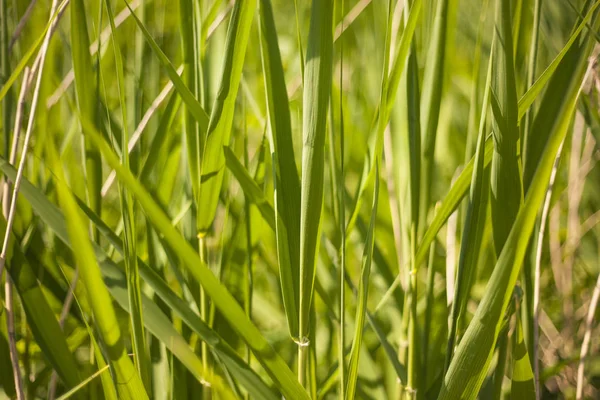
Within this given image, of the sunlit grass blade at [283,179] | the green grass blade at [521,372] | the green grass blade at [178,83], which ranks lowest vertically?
the green grass blade at [521,372]

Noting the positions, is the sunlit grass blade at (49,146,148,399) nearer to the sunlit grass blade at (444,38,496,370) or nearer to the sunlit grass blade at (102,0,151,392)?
the sunlit grass blade at (102,0,151,392)

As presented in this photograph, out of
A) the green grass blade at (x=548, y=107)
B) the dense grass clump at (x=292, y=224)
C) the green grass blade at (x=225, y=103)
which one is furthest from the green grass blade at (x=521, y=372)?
the green grass blade at (x=225, y=103)

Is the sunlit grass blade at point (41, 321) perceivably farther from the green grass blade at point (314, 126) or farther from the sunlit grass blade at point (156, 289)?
the green grass blade at point (314, 126)

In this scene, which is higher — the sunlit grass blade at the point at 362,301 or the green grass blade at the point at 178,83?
the green grass blade at the point at 178,83

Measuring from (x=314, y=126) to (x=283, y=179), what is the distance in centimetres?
4

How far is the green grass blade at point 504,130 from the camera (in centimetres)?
30

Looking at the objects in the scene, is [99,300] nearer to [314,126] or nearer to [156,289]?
[156,289]

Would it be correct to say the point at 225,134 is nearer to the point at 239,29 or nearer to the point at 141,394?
the point at 239,29

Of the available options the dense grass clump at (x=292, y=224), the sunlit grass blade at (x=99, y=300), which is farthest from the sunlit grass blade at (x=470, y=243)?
the sunlit grass blade at (x=99, y=300)

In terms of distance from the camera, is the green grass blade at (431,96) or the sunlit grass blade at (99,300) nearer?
the sunlit grass blade at (99,300)

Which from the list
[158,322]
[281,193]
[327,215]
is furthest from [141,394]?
[327,215]

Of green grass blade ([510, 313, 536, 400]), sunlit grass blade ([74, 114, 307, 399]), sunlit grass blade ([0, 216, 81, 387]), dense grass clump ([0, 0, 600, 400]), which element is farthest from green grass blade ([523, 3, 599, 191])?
sunlit grass blade ([0, 216, 81, 387])

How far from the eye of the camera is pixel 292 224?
1.06ft

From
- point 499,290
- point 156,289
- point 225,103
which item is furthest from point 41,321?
point 499,290
